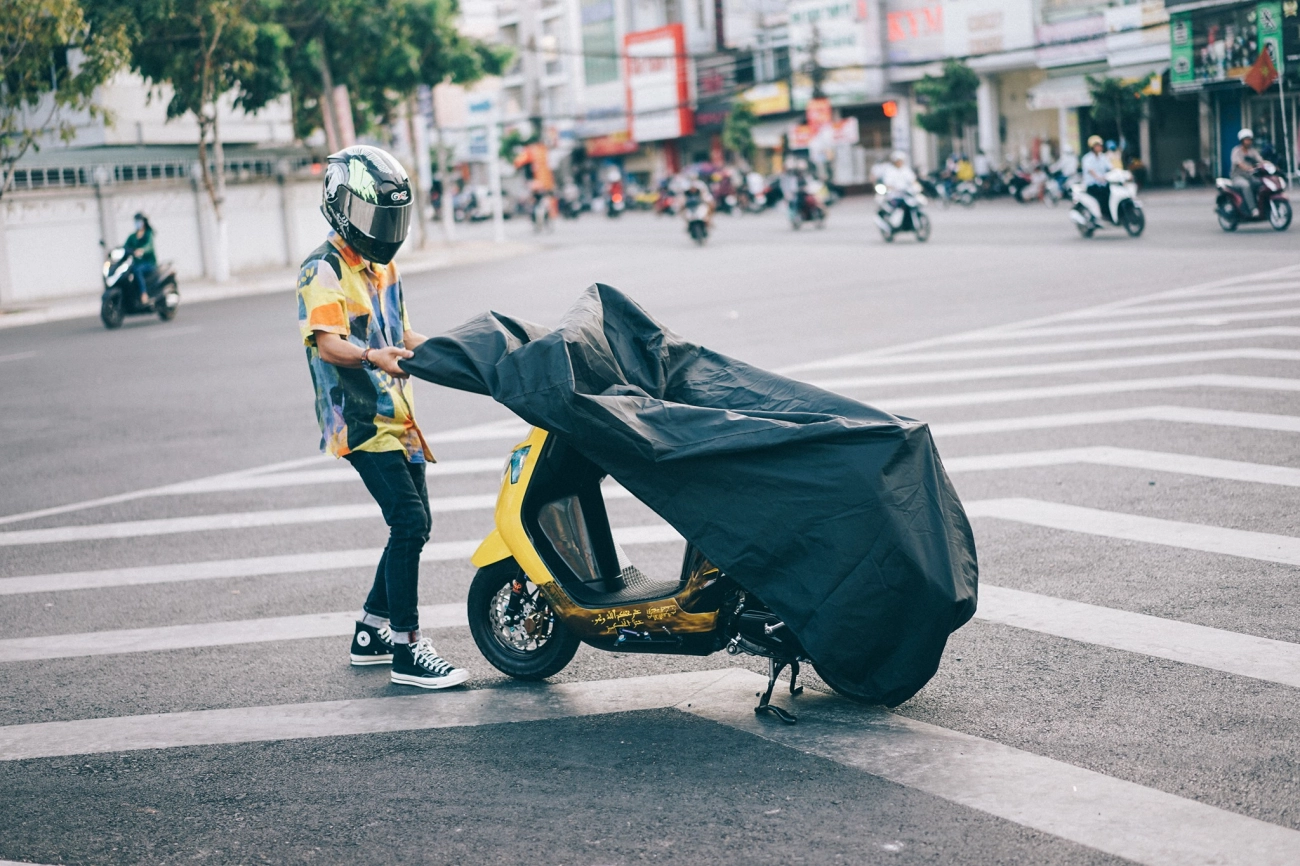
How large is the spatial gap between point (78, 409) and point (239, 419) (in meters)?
2.05

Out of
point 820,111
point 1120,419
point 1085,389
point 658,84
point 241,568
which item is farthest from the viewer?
point 658,84

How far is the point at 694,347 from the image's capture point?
490 cm

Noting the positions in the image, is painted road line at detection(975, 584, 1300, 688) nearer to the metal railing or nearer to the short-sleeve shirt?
the short-sleeve shirt

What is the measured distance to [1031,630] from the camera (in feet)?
16.8

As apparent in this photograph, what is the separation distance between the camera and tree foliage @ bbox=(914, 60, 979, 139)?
149 ft

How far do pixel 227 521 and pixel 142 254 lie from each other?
14.2m

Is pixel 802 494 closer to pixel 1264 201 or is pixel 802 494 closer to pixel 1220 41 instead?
pixel 1264 201

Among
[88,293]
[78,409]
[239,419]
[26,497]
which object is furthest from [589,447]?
[88,293]

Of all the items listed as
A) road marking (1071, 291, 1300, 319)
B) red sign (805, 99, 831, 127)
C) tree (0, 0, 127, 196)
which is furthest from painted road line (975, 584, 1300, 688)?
red sign (805, 99, 831, 127)

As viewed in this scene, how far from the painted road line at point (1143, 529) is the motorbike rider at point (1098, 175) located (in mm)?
16163

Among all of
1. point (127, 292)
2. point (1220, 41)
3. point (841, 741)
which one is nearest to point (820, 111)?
point (1220, 41)

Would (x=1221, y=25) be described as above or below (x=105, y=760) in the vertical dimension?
above

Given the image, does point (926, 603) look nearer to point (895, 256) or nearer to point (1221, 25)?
point (895, 256)

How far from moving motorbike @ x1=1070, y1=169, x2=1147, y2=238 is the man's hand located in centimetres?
1904
